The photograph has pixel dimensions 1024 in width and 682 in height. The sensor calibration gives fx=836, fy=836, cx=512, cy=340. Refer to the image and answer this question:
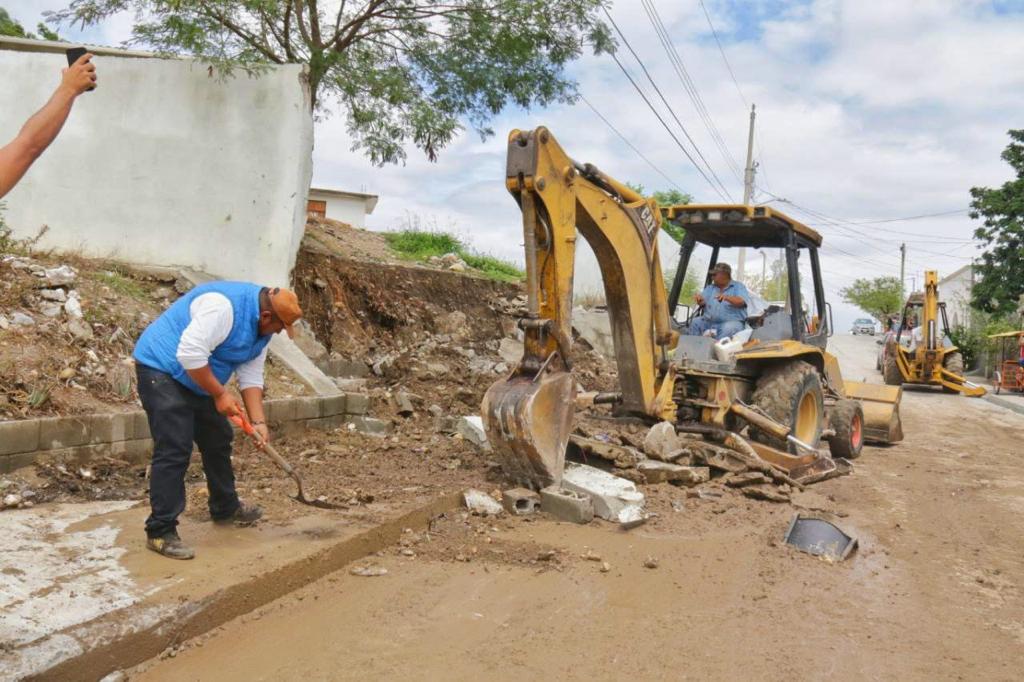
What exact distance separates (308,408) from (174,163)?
3.23 metres

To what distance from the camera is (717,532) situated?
5273 mm

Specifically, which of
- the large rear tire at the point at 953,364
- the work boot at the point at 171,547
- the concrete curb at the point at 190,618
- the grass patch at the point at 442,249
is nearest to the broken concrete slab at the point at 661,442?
the concrete curb at the point at 190,618

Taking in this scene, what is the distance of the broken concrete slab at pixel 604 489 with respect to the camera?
17.5 feet

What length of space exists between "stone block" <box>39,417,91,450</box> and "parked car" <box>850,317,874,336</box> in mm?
59015

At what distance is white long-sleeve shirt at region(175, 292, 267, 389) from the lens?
390 centimetres

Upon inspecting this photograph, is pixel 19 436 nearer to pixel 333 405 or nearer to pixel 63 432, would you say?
pixel 63 432

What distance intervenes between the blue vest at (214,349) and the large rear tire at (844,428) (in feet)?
21.0

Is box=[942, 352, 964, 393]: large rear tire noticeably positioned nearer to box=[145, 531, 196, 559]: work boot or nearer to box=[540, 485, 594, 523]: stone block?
box=[540, 485, 594, 523]: stone block

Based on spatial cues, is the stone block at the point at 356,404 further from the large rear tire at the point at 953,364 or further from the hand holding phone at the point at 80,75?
the large rear tire at the point at 953,364

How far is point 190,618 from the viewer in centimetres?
344

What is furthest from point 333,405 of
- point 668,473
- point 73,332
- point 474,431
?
point 668,473

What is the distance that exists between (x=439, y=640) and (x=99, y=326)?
4.92 metres

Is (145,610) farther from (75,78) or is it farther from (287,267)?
(287,267)

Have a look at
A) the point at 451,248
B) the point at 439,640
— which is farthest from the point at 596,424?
the point at 451,248
